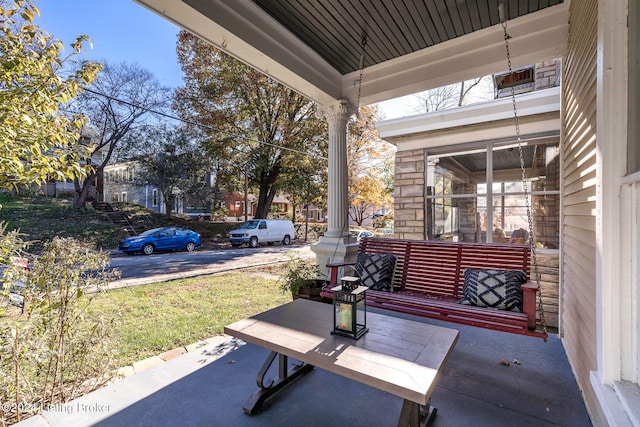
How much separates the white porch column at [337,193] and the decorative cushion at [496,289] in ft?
5.34

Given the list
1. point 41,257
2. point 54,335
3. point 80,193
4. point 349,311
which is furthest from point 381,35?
point 80,193

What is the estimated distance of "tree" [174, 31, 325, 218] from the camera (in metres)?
11.4

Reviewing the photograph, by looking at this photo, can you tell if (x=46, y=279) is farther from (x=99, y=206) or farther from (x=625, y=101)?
(x=99, y=206)

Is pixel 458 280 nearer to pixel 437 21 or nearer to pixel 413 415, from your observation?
pixel 413 415

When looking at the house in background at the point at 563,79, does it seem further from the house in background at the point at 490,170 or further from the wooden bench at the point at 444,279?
the house in background at the point at 490,170

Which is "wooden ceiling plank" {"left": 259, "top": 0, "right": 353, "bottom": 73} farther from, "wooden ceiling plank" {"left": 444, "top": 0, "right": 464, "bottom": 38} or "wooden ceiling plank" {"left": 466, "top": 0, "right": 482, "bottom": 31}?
"wooden ceiling plank" {"left": 466, "top": 0, "right": 482, "bottom": 31}

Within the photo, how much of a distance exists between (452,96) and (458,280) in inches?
402

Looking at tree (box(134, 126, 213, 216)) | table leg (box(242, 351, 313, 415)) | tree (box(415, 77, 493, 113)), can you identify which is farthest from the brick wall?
Result: tree (box(134, 126, 213, 216))

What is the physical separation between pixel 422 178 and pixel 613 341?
356 centimetres

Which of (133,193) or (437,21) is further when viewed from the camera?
(133,193)

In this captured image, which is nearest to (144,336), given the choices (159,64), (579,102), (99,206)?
(579,102)

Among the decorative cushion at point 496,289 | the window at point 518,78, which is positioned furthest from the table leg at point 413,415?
the window at point 518,78

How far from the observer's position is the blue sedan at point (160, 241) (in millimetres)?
9336

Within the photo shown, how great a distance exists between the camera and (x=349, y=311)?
1709 mm
